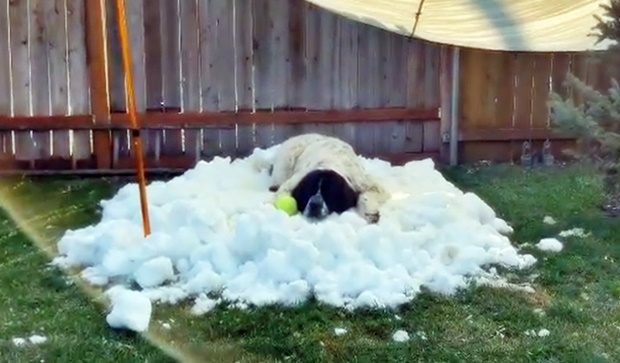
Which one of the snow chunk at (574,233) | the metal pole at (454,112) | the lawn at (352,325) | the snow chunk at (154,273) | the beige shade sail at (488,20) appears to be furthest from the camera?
the metal pole at (454,112)

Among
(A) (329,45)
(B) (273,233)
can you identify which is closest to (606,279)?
(B) (273,233)

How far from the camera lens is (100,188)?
19.1ft

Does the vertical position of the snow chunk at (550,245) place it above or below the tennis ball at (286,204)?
below

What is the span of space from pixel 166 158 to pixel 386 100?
4.84ft

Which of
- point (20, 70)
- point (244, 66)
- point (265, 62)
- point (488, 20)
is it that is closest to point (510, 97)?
point (488, 20)

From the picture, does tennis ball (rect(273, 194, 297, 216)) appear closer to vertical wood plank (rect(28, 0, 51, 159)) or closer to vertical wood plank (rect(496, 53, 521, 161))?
vertical wood plank (rect(28, 0, 51, 159))

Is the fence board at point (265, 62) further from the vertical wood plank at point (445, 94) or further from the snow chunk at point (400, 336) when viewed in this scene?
the snow chunk at point (400, 336)

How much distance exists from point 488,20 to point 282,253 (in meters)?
2.23

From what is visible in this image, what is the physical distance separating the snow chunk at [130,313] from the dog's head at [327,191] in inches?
48.8

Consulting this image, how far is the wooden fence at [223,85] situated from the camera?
240 inches

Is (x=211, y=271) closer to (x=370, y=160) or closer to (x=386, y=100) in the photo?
(x=370, y=160)

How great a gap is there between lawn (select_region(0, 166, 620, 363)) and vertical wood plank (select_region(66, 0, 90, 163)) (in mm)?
1704

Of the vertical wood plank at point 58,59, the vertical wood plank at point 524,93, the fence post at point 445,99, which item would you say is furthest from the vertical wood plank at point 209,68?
the vertical wood plank at point 524,93

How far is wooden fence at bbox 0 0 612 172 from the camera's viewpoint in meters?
6.09
